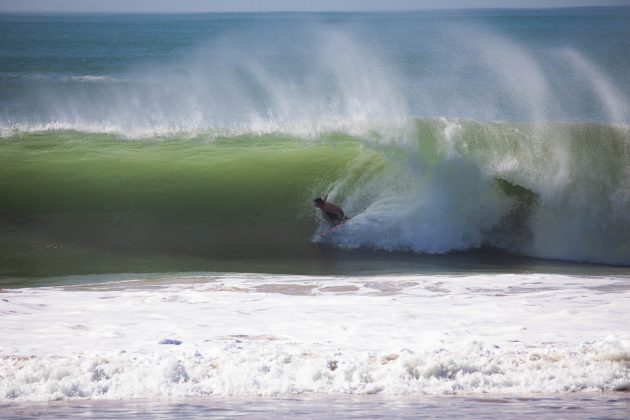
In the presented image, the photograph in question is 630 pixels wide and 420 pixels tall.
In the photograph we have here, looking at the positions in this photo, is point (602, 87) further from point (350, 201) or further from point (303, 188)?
point (350, 201)

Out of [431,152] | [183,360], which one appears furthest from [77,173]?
[183,360]

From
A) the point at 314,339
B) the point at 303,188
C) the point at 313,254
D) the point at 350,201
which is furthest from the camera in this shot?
the point at 303,188

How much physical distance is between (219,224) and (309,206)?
4.49 ft

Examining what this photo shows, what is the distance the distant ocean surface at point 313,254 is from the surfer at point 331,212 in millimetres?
286

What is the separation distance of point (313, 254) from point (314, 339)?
4.96 m

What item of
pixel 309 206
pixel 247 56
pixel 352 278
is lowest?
pixel 352 278

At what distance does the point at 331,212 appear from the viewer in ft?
39.9

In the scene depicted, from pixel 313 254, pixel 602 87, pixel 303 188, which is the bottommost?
pixel 313 254

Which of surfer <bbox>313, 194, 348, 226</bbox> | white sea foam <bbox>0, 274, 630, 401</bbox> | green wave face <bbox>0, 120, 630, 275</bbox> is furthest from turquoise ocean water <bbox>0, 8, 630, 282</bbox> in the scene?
white sea foam <bbox>0, 274, 630, 401</bbox>

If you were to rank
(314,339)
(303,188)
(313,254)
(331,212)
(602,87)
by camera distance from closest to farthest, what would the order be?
1. (314,339)
2. (313,254)
3. (331,212)
4. (303,188)
5. (602,87)

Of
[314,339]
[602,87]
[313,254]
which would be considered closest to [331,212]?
[313,254]

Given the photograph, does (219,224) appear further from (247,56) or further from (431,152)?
(247,56)

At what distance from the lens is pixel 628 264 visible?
11.4 metres

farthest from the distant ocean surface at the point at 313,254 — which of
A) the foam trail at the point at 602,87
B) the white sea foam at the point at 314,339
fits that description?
the foam trail at the point at 602,87
